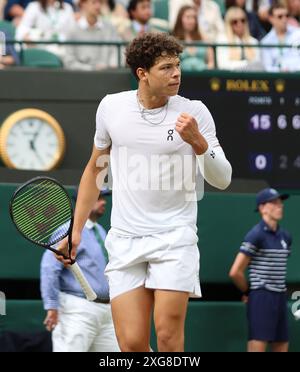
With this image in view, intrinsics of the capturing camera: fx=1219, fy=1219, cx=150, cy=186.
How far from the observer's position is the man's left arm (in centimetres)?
563

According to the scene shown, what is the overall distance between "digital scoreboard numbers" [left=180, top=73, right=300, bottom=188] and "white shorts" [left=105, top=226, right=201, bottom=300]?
3968 mm

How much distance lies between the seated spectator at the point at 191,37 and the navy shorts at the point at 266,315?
2200mm

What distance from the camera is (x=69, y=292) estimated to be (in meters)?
8.84

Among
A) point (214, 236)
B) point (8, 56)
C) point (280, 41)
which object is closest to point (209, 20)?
point (280, 41)

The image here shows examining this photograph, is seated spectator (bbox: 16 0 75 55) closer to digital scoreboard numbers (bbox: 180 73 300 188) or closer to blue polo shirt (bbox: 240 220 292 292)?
digital scoreboard numbers (bbox: 180 73 300 188)

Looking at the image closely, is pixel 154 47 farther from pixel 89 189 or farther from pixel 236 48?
→ pixel 236 48

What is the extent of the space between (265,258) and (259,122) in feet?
4.02

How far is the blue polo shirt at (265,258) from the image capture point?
9.36m

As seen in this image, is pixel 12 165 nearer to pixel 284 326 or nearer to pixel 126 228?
pixel 284 326

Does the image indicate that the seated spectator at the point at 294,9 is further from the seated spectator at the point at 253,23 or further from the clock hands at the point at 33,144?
the clock hands at the point at 33,144

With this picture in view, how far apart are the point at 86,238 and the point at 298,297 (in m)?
2.02

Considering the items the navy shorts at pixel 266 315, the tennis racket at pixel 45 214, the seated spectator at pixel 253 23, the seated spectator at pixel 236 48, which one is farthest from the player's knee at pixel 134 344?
the seated spectator at pixel 253 23

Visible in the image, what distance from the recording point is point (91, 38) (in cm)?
1080
